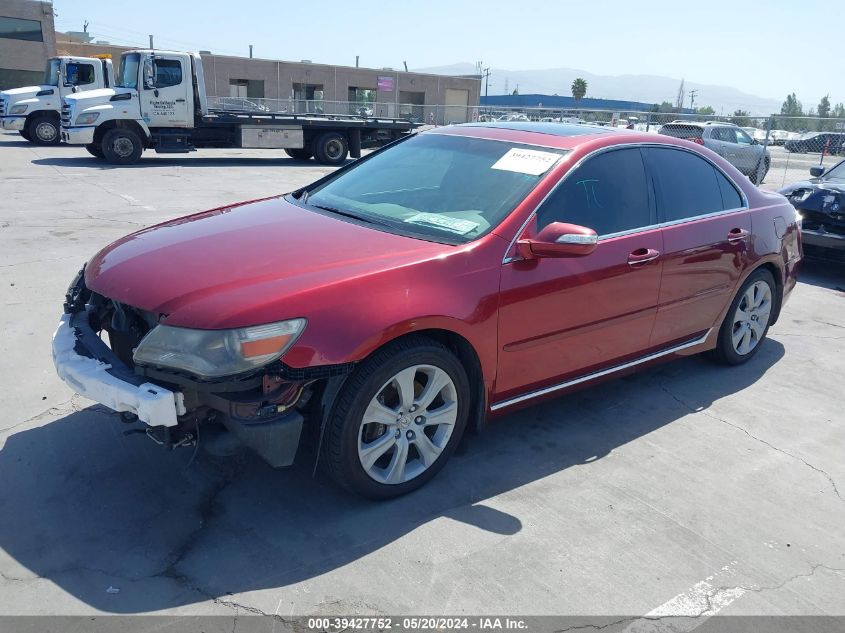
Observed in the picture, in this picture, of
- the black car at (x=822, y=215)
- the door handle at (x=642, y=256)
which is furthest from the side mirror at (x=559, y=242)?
the black car at (x=822, y=215)

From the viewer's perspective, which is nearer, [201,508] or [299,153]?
[201,508]

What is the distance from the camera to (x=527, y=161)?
12.7ft

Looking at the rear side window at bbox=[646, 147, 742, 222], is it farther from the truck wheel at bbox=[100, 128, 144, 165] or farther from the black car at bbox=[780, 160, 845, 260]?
the truck wheel at bbox=[100, 128, 144, 165]

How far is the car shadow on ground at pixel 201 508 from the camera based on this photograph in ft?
8.95

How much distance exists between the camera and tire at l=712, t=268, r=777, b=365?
4.96m

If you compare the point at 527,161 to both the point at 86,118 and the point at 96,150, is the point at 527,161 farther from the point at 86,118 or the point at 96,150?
the point at 96,150

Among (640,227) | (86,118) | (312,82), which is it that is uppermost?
(312,82)

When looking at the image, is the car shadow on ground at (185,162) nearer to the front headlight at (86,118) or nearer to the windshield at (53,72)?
the front headlight at (86,118)

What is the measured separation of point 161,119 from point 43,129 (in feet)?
21.0

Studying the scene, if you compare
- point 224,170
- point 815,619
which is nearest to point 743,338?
point 815,619

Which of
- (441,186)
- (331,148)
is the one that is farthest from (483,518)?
(331,148)

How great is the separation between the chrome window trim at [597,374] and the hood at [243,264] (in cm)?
90

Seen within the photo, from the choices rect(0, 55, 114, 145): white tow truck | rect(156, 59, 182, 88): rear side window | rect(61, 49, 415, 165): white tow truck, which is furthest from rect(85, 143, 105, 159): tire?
rect(0, 55, 114, 145): white tow truck

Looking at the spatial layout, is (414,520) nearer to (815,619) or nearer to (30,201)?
(815,619)
